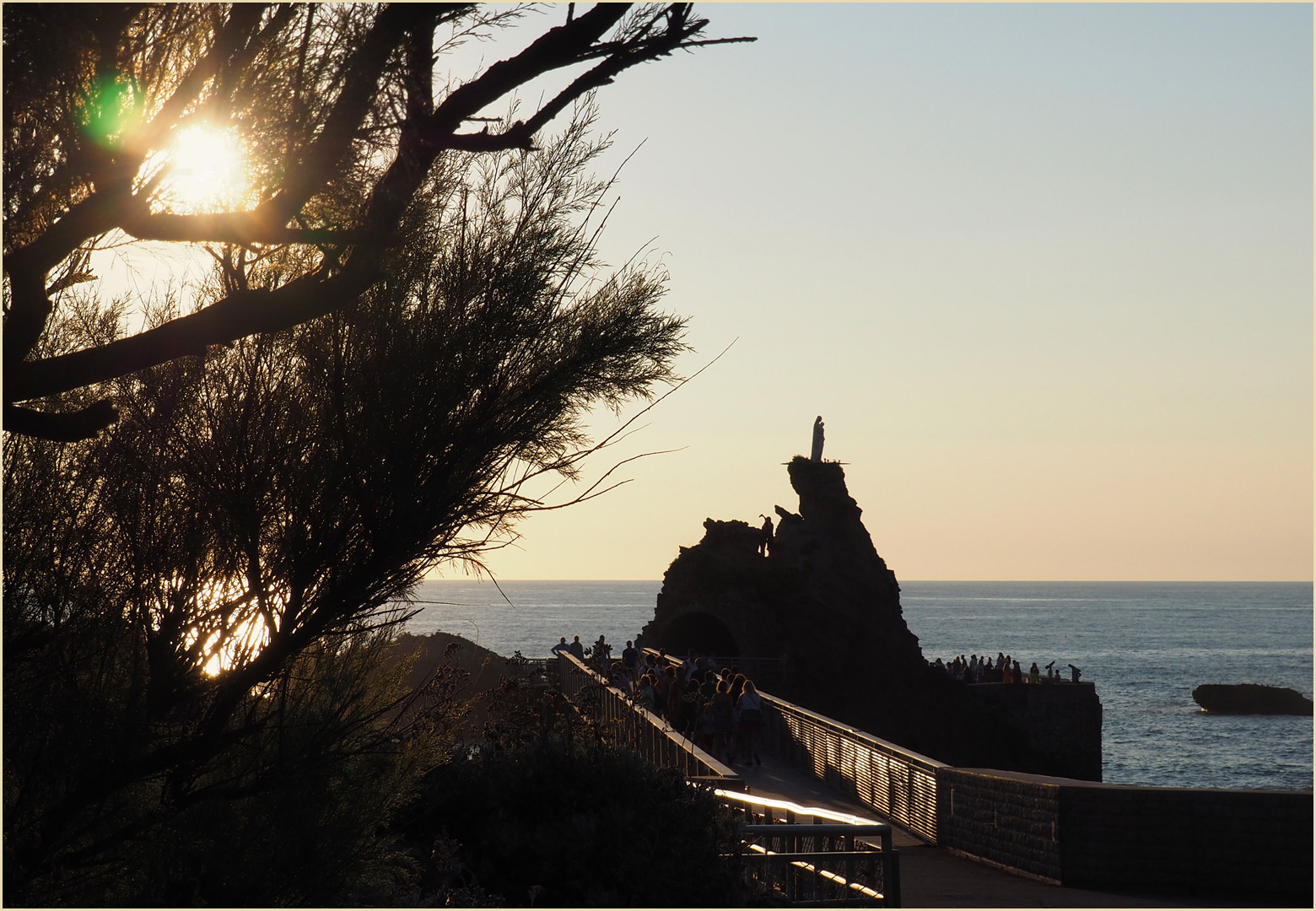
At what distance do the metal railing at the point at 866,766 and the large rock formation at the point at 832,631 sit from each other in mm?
20751

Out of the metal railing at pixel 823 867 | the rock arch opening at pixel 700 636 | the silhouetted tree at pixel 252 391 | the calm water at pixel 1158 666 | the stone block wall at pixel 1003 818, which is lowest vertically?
the calm water at pixel 1158 666

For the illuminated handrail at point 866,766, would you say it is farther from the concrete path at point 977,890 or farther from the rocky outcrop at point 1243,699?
the rocky outcrop at point 1243,699

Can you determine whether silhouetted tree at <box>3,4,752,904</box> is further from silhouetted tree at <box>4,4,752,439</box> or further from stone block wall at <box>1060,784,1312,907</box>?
stone block wall at <box>1060,784,1312,907</box>

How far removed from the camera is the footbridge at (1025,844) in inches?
339

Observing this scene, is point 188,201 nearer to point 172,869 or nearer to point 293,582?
point 293,582

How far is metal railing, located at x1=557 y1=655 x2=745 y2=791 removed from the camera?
1132cm

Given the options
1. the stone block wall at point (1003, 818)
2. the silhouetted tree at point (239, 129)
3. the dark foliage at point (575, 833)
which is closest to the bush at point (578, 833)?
the dark foliage at point (575, 833)

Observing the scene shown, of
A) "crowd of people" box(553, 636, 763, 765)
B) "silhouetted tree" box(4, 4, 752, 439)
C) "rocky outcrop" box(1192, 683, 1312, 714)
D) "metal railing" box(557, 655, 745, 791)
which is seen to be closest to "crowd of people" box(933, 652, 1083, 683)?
"crowd of people" box(553, 636, 763, 765)

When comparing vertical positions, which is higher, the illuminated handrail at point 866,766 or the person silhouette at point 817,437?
the person silhouette at point 817,437

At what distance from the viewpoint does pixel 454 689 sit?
945 centimetres

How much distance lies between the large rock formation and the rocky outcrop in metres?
44.0

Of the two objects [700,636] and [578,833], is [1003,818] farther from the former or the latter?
[700,636]

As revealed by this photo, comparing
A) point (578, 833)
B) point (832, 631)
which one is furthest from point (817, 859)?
point (832, 631)

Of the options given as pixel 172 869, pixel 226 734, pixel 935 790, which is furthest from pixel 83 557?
pixel 935 790
